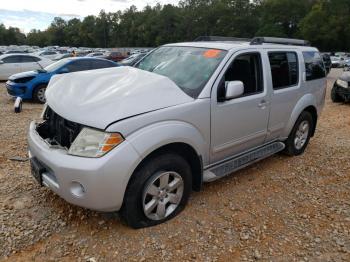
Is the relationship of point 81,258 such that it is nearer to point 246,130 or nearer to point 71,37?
point 246,130

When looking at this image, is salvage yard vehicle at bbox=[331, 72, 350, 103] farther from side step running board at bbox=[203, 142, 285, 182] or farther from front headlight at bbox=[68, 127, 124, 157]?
front headlight at bbox=[68, 127, 124, 157]

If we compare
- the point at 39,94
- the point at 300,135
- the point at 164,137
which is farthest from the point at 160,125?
the point at 39,94

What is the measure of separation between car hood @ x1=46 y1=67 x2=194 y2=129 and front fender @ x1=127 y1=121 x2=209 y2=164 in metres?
0.18

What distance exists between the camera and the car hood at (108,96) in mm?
2830

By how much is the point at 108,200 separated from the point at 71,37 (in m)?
128

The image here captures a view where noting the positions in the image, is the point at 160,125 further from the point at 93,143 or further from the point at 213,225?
the point at 213,225

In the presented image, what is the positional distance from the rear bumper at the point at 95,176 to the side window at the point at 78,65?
7873mm

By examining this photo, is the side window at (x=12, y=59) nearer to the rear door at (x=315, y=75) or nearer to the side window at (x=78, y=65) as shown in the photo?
the side window at (x=78, y=65)

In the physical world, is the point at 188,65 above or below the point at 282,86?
above

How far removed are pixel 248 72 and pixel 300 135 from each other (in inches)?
73.0

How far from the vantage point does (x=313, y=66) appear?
5.15 meters

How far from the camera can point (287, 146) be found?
5.07 m

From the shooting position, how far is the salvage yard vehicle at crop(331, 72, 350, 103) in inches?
384

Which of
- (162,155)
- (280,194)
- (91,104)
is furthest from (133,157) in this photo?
(280,194)
